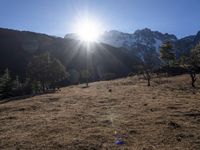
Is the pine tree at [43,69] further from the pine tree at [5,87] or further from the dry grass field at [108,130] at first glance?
the dry grass field at [108,130]

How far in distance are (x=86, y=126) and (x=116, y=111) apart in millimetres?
7471

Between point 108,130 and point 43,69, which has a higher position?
point 43,69

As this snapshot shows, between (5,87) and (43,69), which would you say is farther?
(5,87)

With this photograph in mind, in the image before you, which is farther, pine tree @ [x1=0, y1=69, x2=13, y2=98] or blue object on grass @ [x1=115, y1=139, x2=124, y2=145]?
pine tree @ [x1=0, y1=69, x2=13, y2=98]

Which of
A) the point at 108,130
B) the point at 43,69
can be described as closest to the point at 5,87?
the point at 43,69

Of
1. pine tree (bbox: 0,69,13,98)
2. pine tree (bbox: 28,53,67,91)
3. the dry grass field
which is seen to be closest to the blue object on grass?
the dry grass field

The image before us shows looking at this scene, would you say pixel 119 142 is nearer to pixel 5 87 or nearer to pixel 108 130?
pixel 108 130

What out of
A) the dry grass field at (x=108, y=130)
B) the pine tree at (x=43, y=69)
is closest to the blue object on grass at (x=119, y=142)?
the dry grass field at (x=108, y=130)

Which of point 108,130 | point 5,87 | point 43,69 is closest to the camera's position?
point 108,130

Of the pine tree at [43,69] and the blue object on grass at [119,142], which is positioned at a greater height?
the pine tree at [43,69]

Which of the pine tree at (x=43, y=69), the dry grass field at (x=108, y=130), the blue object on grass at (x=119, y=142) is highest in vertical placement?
the pine tree at (x=43, y=69)

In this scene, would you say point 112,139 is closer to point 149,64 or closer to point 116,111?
point 116,111

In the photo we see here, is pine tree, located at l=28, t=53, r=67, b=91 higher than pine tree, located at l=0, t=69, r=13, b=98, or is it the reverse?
pine tree, located at l=28, t=53, r=67, b=91

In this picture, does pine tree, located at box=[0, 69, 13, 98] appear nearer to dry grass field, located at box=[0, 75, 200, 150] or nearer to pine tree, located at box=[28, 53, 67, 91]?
pine tree, located at box=[28, 53, 67, 91]
